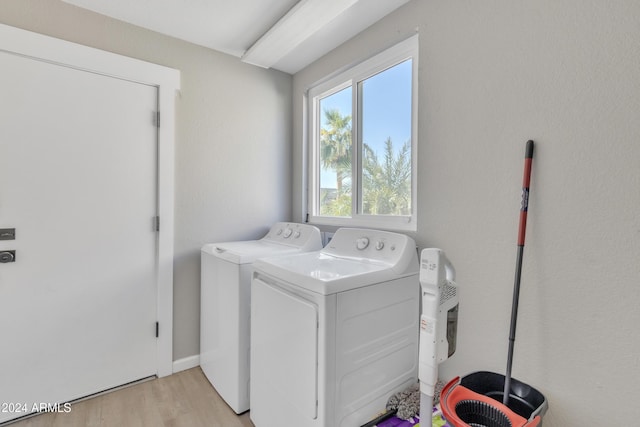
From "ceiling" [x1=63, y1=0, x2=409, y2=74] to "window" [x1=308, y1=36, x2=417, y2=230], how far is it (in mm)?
254

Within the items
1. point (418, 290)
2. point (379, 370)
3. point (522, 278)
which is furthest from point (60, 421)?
point (522, 278)

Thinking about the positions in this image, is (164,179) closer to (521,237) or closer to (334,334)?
(334,334)

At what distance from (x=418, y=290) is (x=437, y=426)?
591 millimetres

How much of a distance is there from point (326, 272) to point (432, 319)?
19.2 inches

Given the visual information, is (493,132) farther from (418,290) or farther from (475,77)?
(418,290)

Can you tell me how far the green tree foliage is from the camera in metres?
1.86

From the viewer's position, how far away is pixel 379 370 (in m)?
1.38

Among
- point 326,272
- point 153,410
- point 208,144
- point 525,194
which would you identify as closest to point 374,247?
point 326,272

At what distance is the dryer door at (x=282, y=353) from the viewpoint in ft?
3.91

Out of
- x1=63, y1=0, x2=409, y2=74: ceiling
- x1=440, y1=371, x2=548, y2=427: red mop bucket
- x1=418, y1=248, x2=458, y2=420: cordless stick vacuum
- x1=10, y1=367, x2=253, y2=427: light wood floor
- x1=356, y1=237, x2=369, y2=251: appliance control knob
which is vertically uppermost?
x1=63, y1=0, x2=409, y2=74: ceiling

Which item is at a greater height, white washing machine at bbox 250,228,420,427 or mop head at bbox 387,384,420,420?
white washing machine at bbox 250,228,420,427

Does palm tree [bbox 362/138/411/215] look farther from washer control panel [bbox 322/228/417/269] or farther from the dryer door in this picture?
the dryer door

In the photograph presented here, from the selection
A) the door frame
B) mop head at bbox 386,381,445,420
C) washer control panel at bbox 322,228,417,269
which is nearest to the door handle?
the door frame

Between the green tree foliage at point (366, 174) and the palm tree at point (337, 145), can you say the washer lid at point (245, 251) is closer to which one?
the green tree foliage at point (366, 174)
